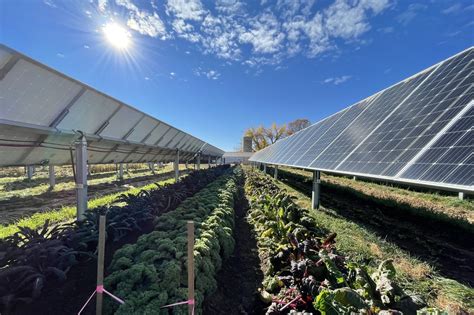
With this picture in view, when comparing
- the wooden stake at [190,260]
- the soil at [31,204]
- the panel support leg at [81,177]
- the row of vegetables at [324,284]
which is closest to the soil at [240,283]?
the row of vegetables at [324,284]

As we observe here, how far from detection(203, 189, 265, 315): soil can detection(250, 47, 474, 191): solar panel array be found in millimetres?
2865

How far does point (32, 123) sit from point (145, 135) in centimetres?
623

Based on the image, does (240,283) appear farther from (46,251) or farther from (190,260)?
(46,251)

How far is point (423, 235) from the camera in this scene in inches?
283

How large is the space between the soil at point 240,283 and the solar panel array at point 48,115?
15.0 feet

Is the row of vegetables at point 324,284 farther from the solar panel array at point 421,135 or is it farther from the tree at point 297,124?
the tree at point 297,124

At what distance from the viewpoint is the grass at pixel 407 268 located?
147 inches

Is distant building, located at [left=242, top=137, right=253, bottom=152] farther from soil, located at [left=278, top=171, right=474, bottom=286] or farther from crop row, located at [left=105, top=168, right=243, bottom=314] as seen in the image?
crop row, located at [left=105, top=168, right=243, bottom=314]

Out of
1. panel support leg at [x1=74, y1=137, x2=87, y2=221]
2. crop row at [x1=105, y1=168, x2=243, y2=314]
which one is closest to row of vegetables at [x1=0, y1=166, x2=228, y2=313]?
panel support leg at [x1=74, y1=137, x2=87, y2=221]

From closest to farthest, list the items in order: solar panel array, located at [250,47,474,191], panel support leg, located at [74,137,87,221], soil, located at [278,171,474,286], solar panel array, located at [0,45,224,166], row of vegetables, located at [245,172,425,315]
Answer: row of vegetables, located at [245,172,425,315] < solar panel array, located at [250,47,474,191] < solar panel array, located at [0,45,224,166] < soil, located at [278,171,474,286] < panel support leg, located at [74,137,87,221]

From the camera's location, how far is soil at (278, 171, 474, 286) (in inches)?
207

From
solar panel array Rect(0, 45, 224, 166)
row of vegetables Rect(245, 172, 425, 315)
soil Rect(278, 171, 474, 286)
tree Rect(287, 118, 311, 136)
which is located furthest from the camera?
tree Rect(287, 118, 311, 136)

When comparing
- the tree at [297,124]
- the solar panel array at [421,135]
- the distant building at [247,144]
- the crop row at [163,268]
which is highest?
the tree at [297,124]

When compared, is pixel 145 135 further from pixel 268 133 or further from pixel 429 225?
pixel 268 133
